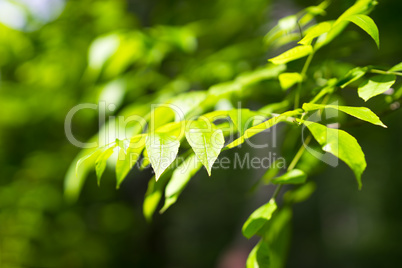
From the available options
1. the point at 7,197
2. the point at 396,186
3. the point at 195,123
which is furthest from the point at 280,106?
the point at 396,186

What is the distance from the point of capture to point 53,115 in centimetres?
162

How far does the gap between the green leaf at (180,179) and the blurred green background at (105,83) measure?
1.33 ft

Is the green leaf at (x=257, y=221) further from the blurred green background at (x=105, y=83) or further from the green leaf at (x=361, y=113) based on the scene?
the blurred green background at (x=105, y=83)

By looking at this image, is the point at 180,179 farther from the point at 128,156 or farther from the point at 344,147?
the point at 344,147

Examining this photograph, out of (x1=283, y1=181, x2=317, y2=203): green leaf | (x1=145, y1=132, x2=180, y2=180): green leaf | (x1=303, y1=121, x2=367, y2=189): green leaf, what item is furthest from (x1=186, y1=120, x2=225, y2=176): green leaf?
(x1=283, y1=181, x2=317, y2=203): green leaf

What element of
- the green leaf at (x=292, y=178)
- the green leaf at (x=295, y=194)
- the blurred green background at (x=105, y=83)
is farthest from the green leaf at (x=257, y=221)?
the blurred green background at (x=105, y=83)

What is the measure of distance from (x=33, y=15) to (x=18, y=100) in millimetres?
420

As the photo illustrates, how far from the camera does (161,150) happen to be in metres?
0.44

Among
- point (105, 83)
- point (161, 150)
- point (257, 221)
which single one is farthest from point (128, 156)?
point (105, 83)

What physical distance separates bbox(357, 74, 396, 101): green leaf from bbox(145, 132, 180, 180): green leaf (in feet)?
0.99

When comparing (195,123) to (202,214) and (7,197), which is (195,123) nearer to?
(7,197)

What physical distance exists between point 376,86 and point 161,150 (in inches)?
14.0

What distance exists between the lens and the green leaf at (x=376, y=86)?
0.51 meters

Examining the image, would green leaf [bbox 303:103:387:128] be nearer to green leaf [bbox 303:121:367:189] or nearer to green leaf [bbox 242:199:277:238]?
green leaf [bbox 303:121:367:189]
